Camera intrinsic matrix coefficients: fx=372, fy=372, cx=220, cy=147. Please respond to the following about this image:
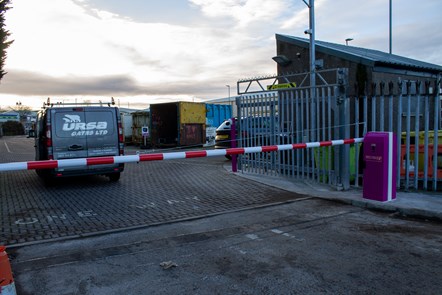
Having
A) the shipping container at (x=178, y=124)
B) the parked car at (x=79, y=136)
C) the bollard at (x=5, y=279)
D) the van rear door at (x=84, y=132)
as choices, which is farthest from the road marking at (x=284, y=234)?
the shipping container at (x=178, y=124)

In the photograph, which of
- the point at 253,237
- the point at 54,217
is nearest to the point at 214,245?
the point at 253,237

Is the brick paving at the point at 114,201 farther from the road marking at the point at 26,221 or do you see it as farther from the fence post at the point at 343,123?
the fence post at the point at 343,123

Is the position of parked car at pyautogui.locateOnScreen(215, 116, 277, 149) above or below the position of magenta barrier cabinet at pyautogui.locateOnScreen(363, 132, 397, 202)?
above

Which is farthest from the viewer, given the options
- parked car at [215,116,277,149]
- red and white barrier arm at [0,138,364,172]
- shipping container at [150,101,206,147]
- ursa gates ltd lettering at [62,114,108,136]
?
shipping container at [150,101,206,147]

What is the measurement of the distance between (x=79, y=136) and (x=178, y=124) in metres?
13.6

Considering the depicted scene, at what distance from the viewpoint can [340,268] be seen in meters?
4.21

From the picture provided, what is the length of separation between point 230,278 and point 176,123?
67.9ft

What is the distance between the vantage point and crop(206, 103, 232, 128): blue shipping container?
2742cm

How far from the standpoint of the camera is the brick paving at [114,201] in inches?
241

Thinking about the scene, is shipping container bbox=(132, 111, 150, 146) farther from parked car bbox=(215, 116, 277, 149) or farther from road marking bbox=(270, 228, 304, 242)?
road marking bbox=(270, 228, 304, 242)

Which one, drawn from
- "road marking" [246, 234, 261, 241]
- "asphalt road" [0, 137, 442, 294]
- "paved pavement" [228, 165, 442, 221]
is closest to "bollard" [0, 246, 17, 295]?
"asphalt road" [0, 137, 442, 294]

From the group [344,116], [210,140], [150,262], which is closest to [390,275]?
[150,262]

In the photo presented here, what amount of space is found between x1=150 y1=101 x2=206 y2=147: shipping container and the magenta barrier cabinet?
1619cm

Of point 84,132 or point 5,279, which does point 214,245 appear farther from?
point 84,132
